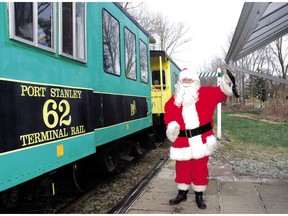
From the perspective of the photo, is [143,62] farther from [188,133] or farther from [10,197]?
[10,197]

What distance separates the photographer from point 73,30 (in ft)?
12.5

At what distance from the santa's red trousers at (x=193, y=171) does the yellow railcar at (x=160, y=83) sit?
5.85 metres

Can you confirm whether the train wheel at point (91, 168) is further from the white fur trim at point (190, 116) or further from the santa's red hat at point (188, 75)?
the santa's red hat at point (188, 75)

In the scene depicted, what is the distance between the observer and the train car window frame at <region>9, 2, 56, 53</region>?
109 inches

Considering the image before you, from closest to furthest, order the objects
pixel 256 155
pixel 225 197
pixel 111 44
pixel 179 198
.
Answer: pixel 179 198
pixel 225 197
pixel 111 44
pixel 256 155

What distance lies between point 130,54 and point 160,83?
16.1ft

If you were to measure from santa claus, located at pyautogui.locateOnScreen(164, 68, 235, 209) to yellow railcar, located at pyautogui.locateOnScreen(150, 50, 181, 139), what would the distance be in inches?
229

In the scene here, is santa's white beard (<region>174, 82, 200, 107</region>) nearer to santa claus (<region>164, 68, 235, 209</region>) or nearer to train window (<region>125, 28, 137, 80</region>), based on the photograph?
santa claus (<region>164, 68, 235, 209</region>)

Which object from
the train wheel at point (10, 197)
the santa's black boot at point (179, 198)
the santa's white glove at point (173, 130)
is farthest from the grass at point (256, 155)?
the train wheel at point (10, 197)

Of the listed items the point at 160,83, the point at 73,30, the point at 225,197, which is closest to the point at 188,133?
the point at 225,197

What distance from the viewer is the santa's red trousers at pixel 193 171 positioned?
4.17 meters

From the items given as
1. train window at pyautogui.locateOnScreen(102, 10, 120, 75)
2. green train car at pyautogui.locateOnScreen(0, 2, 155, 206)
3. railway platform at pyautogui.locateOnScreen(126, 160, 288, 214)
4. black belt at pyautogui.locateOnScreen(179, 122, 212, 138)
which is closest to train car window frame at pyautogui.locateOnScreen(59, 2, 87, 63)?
green train car at pyautogui.locateOnScreen(0, 2, 155, 206)

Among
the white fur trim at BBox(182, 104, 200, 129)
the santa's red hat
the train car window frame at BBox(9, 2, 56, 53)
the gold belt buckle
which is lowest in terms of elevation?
the gold belt buckle

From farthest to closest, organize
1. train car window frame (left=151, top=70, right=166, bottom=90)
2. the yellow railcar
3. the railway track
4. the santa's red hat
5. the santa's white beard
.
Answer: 1. train car window frame (left=151, top=70, right=166, bottom=90)
2. the yellow railcar
3. the railway track
4. the santa's red hat
5. the santa's white beard
